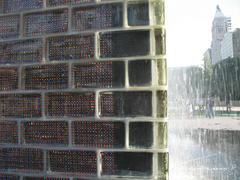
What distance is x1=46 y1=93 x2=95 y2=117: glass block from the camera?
5.59ft

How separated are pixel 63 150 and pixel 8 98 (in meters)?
0.48

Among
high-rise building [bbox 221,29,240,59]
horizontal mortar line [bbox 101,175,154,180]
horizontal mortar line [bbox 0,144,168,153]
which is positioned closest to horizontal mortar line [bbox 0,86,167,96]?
horizontal mortar line [bbox 0,144,168,153]

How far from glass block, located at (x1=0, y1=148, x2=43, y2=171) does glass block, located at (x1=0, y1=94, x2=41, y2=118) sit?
0.68 feet

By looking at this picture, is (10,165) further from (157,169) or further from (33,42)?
(157,169)

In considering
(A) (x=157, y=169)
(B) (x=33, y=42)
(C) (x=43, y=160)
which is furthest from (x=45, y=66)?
(A) (x=157, y=169)

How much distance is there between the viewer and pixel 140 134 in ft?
5.33

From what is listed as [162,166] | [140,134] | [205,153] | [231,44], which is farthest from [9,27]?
[231,44]

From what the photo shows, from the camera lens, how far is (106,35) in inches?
66.7

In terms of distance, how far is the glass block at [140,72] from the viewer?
1633mm

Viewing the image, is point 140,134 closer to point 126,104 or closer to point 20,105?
point 126,104

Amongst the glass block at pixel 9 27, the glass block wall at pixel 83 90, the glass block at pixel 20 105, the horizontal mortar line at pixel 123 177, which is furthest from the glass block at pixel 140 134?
the glass block at pixel 9 27

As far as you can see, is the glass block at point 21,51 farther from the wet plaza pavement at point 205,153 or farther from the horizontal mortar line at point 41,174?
the wet plaza pavement at point 205,153

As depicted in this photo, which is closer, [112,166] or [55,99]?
[112,166]

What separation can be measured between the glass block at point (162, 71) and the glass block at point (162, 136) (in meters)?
0.22
